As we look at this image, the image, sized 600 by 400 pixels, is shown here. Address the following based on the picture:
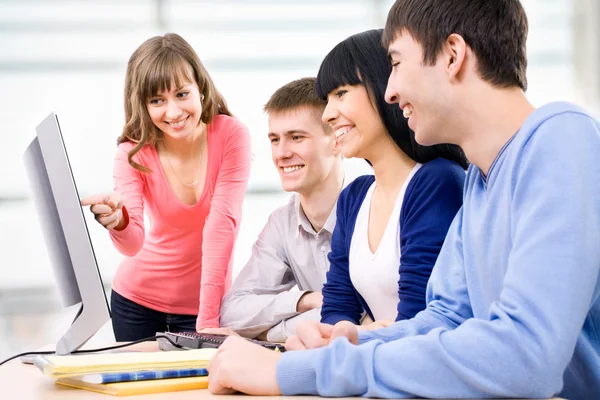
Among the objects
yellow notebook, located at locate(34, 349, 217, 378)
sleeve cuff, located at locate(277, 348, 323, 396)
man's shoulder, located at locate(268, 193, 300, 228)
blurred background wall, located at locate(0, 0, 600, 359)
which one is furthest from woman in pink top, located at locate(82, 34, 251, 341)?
blurred background wall, located at locate(0, 0, 600, 359)

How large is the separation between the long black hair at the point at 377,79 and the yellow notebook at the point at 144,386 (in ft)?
2.47

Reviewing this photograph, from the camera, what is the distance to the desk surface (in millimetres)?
1001

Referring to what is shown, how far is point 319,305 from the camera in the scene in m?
1.90

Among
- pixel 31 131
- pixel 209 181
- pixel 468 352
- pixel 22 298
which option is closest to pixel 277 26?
pixel 31 131

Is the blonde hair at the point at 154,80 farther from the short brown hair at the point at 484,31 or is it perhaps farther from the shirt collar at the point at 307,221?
the short brown hair at the point at 484,31

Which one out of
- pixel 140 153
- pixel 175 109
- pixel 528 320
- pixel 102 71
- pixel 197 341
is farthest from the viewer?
pixel 102 71

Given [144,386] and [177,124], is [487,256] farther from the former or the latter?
[177,124]

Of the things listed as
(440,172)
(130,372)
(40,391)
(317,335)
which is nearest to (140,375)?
(130,372)

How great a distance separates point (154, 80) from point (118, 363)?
1.28 metres

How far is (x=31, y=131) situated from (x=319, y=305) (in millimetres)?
4184

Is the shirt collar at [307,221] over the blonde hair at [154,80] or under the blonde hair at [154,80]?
under

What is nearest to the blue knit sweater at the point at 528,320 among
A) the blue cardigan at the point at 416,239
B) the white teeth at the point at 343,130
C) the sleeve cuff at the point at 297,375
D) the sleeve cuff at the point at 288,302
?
the sleeve cuff at the point at 297,375

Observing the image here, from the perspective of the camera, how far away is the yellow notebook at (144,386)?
1.02 metres

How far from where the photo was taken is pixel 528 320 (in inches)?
34.9
